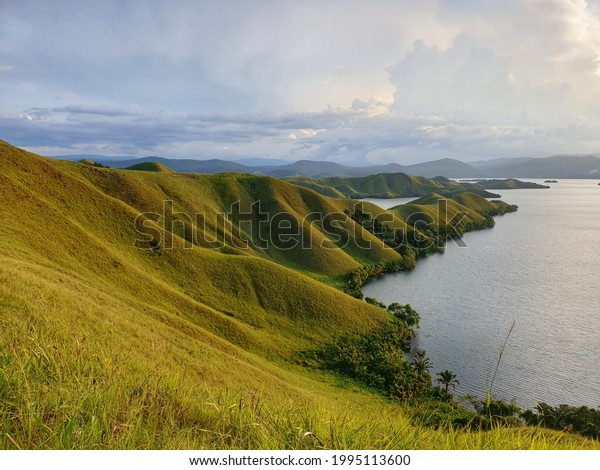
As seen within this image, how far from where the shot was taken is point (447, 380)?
4656 cm

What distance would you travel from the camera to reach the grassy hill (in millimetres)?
4227

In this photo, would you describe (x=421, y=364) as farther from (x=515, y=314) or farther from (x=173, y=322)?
(x=515, y=314)

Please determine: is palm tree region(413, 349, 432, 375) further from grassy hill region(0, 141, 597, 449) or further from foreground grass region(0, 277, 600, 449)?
foreground grass region(0, 277, 600, 449)

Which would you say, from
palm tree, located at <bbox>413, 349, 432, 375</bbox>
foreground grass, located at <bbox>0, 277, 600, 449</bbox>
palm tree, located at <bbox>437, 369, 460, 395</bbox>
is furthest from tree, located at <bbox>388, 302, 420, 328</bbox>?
foreground grass, located at <bbox>0, 277, 600, 449</bbox>

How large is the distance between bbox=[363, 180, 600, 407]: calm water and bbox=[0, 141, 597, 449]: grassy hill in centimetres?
1370

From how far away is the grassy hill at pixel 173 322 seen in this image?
4227 millimetres

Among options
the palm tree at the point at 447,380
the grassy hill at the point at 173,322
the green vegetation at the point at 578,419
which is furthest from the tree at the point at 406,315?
the green vegetation at the point at 578,419

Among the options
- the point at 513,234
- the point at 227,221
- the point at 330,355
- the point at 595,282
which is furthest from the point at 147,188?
the point at 513,234

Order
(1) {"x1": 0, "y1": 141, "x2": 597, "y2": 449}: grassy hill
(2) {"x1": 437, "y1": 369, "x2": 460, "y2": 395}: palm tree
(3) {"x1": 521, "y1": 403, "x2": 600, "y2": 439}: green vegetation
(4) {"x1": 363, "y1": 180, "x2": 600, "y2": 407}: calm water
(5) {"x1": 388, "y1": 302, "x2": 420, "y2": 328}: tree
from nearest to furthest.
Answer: (1) {"x1": 0, "y1": 141, "x2": 597, "y2": 449}: grassy hill < (3) {"x1": 521, "y1": 403, "x2": 600, "y2": 439}: green vegetation < (2) {"x1": 437, "y1": 369, "x2": 460, "y2": 395}: palm tree < (4) {"x1": 363, "y1": 180, "x2": 600, "y2": 407}: calm water < (5) {"x1": 388, "y1": 302, "x2": 420, "y2": 328}: tree

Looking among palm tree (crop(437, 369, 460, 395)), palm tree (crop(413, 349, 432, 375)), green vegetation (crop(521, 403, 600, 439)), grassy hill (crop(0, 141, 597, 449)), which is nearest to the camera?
grassy hill (crop(0, 141, 597, 449))

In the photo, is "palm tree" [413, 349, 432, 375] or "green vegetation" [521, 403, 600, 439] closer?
"green vegetation" [521, 403, 600, 439]

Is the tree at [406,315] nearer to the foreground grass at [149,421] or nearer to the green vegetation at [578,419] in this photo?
the green vegetation at [578,419]

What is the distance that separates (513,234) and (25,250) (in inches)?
7421

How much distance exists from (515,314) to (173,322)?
69.6 m
